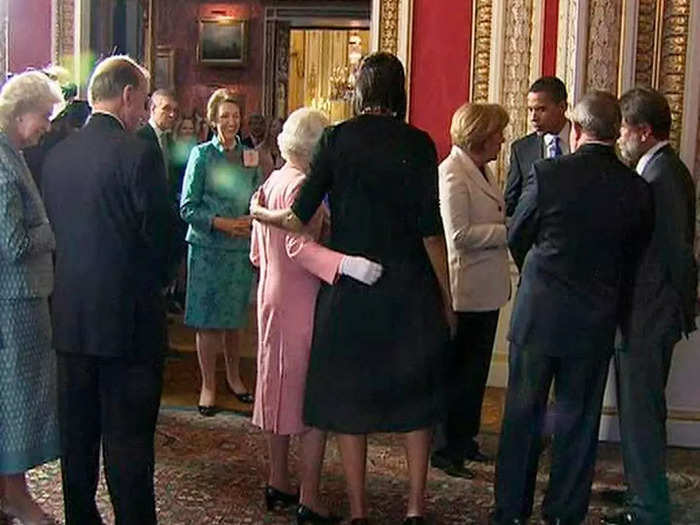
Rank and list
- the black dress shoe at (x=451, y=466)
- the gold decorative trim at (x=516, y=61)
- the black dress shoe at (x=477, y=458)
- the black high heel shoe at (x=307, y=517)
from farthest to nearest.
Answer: the gold decorative trim at (x=516, y=61) < the black dress shoe at (x=477, y=458) < the black dress shoe at (x=451, y=466) < the black high heel shoe at (x=307, y=517)

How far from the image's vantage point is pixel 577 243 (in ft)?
11.3

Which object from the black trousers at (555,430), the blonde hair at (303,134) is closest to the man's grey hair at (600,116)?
the black trousers at (555,430)

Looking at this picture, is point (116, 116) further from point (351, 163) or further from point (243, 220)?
point (243, 220)

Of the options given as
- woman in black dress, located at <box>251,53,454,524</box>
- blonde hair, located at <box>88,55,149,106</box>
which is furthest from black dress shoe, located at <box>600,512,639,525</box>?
blonde hair, located at <box>88,55,149,106</box>

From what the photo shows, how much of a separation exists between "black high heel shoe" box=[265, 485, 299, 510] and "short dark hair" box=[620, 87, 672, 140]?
1.86 m

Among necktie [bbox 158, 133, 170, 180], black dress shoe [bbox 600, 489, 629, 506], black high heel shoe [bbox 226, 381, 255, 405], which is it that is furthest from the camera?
necktie [bbox 158, 133, 170, 180]

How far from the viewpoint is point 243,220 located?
5.11 metres

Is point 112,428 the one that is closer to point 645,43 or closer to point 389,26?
point 645,43

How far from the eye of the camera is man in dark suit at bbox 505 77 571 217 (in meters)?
4.76

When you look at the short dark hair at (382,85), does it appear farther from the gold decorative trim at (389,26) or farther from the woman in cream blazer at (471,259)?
the gold decorative trim at (389,26)

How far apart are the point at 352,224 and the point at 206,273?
190 cm

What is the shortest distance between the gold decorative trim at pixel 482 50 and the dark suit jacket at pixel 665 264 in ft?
8.05

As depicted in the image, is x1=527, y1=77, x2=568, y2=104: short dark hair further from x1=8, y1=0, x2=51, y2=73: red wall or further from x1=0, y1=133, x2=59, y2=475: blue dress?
x1=8, y1=0, x2=51, y2=73: red wall

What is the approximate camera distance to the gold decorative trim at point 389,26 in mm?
6227
